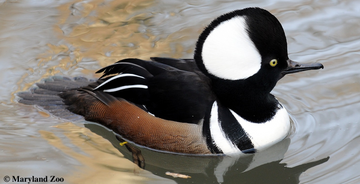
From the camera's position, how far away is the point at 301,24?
26.5 feet

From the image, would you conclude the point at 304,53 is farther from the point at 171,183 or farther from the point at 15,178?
the point at 15,178

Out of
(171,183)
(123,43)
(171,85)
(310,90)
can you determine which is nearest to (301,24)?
(310,90)

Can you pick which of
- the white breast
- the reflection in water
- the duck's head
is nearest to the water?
the reflection in water

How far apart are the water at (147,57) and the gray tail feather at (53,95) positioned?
10cm

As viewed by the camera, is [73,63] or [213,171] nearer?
[213,171]

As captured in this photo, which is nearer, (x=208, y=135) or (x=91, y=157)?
(x=208, y=135)

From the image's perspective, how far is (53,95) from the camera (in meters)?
6.43

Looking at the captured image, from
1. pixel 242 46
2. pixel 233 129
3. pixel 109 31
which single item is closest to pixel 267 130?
pixel 233 129

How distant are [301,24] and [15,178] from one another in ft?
16.2

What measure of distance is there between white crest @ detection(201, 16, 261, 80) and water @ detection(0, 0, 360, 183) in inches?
40.7

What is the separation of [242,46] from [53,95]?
2.64m

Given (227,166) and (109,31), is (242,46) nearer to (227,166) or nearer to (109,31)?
(227,166)

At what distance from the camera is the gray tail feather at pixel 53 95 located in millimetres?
6199

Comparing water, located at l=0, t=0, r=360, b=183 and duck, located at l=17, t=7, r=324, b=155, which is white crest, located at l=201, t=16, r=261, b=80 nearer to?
duck, located at l=17, t=7, r=324, b=155
